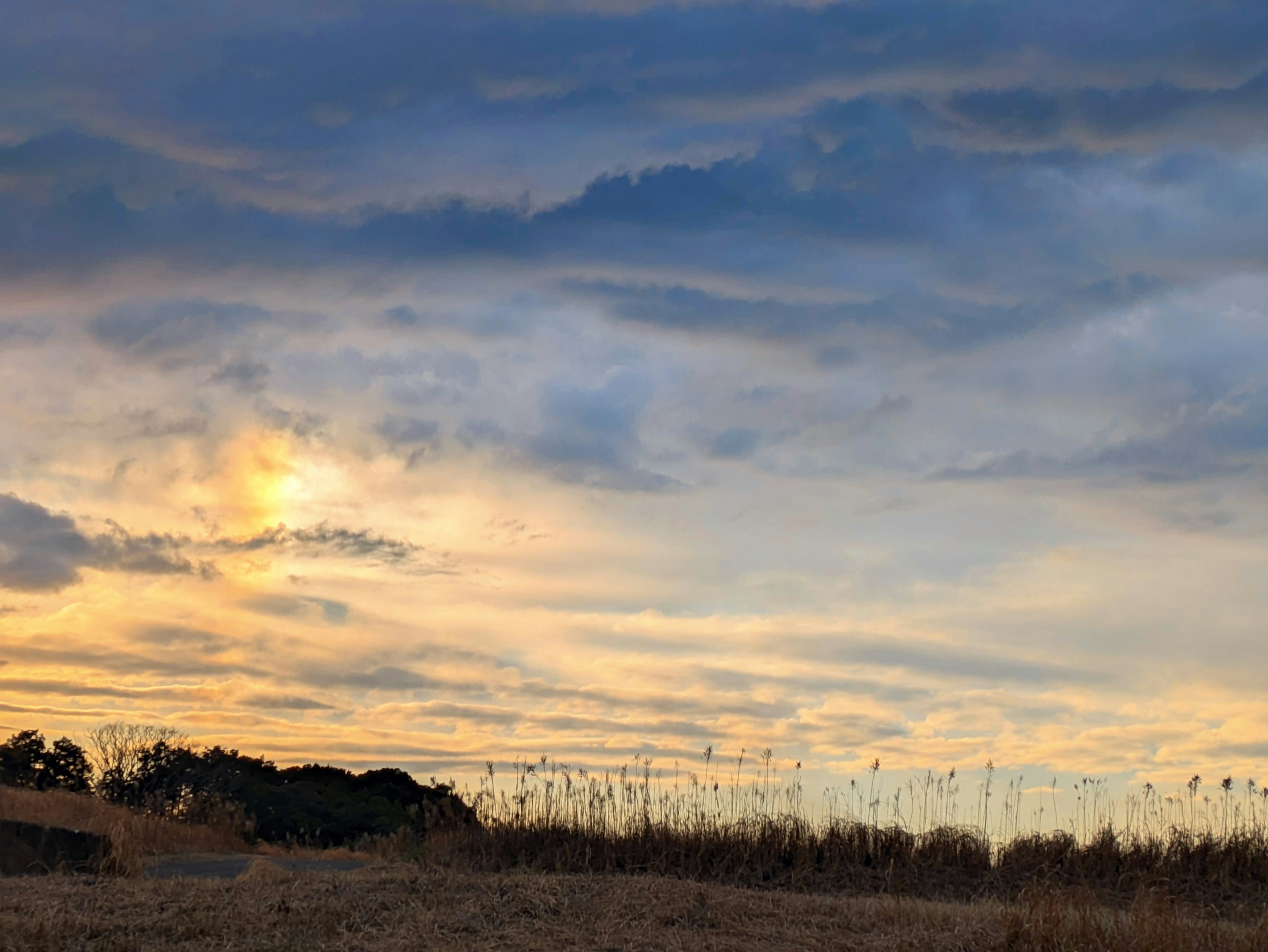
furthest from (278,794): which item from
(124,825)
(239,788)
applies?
(124,825)

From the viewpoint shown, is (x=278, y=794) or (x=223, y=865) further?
(x=278, y=794)

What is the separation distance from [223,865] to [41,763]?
1820cm

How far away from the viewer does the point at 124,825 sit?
15602mm

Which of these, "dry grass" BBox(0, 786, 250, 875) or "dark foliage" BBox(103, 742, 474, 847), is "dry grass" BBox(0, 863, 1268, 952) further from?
"dark foliage" BBox(103, 742, 474, 847)

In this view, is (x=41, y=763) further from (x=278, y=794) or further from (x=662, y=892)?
(x=662, y=892)

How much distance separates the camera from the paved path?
13750 millimetres

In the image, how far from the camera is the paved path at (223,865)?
541 inches

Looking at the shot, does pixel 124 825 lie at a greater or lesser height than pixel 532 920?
greater

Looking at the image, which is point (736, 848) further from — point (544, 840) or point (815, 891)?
point (544, 840)

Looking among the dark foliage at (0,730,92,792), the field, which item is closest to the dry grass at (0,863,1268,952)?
the field

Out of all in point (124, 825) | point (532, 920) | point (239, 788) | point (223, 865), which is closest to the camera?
point (532, 920)

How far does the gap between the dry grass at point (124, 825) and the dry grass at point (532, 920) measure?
2.18 metres

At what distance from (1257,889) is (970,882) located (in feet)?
11.8

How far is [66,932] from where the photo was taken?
1017 centimetres
